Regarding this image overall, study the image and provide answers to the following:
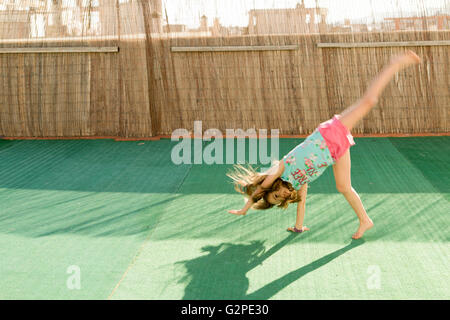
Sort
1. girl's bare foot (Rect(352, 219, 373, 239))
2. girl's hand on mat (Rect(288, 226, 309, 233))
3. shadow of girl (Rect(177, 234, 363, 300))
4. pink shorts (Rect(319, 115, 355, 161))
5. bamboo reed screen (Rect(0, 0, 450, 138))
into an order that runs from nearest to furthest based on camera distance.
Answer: shadow of girl (Rect(177, 234, 363, 300))
pink shorts (Rect(319, 115, 355, 161))
girl's bare foot (Rect(352, 219, 373, 239))
girl's hand on mat (Rect(288, 226, 309, 233))
bamboo reed screen (Rect(0, 0, 450, 138))

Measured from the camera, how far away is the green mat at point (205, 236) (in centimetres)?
291

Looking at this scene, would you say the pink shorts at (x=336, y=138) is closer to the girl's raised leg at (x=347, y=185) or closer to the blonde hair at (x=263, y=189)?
the girl's raised leg at (x=347, y=185)

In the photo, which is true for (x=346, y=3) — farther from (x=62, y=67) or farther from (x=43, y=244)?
(x=43, y=244)

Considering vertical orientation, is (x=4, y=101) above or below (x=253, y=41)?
below

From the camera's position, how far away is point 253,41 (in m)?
6.90

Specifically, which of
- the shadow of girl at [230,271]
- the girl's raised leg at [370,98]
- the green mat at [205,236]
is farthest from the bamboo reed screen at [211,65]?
the shadow of girl at [230,271]

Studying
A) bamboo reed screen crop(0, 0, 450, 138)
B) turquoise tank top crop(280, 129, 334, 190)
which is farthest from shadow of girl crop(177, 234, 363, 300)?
bamboo reed screen crop(0, 0, 450, 138)

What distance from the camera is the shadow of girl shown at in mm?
2824

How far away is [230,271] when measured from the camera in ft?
10.2

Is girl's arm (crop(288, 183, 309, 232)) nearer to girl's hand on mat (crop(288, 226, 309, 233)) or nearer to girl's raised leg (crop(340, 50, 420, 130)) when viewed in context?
girl's hand on mat (crop(288, 226, 309, 233))

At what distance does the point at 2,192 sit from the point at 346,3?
17.2 feet

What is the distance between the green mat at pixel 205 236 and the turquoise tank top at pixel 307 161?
50 centimetres

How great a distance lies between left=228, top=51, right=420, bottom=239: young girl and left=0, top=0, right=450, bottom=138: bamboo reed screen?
340cm
